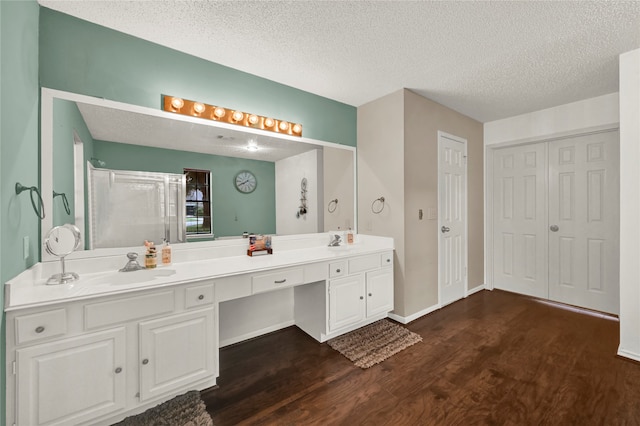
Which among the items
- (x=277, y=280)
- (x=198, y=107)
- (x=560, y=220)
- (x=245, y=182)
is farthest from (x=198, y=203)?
(x=560, y=220)

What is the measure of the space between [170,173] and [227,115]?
699 mm

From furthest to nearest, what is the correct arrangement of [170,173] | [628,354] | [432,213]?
1. [432,213]
2. [628,354]
3. [170,173]

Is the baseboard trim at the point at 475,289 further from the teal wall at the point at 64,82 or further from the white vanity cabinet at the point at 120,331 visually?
the teal wall at the point at 64,82

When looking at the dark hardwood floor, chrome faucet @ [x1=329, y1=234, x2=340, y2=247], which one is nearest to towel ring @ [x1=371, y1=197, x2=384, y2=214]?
chrome faucet @ [x1=329, y1=234, x2=340, y2=247]

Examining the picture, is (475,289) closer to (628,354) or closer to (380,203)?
(628,354)

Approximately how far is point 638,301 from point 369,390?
7.43 feet

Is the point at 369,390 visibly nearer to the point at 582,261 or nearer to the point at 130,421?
the point at 130,421

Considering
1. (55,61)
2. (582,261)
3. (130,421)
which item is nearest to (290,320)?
(130,421)

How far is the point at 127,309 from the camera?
1515mm

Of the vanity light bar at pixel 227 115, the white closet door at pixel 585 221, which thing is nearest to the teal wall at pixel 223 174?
the vanity light bar at pixel 227 115

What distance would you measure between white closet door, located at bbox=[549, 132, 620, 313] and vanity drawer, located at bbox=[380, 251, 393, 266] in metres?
2.36

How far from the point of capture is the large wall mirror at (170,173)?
175 centimetres

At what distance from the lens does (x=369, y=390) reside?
187 centimetres

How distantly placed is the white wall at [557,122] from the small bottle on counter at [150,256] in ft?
14.4
